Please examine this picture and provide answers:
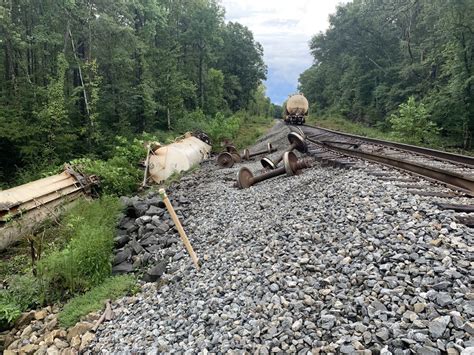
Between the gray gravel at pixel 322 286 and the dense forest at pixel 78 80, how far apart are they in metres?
14.4

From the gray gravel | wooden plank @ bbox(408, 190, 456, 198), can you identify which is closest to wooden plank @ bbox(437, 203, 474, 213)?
the gray gravel

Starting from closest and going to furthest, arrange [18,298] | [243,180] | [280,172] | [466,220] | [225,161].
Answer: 1. [466,220]
2. [18,298]
3. [280,172]
4. [243,180]
5. [225,161]

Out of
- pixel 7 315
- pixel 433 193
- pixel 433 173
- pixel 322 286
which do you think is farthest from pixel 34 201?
pixel 433 173

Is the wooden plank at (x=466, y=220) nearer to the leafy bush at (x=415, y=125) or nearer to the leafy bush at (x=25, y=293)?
the leafy bush at (x=25, y=293)

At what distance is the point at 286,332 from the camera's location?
3305 millimetres

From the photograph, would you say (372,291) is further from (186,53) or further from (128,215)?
(186,53)

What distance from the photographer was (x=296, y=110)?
3388cm

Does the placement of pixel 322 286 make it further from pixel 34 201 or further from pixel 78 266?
pixel 34 201

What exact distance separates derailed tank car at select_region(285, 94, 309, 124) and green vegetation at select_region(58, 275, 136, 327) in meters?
30.0

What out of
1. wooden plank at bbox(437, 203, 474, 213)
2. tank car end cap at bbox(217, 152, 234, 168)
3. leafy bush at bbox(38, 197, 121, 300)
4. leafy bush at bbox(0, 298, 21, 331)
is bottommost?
leafy bush at bbox(0, 298, 21, 331)

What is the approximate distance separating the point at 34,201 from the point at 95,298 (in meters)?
5.23

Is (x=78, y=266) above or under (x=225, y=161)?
under

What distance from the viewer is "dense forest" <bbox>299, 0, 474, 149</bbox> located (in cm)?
2078

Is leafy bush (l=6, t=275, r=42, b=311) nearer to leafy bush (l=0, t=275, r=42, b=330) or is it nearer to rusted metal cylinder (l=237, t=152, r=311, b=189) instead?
leafy bush (l=0, t=275, r=42, b=330)
